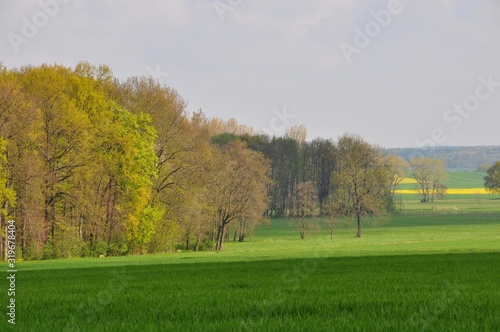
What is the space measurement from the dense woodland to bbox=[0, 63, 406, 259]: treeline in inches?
3.9

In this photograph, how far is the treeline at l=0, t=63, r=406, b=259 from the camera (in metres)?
54.6

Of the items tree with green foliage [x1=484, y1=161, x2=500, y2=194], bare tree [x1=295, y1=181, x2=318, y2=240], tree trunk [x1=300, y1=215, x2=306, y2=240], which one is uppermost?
tree with green foliage [x1=484, y1=161, x2=500, y2=194]

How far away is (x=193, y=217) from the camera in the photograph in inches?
2808

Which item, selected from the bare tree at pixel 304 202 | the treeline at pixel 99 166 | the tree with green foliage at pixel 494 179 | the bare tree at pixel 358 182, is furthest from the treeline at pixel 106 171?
the tree with green foliage at pixel 494 179

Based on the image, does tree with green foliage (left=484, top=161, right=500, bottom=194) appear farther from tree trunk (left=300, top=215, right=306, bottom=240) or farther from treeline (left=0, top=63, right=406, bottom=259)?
treeline (left=0, top=63, right=406, bottom=259)

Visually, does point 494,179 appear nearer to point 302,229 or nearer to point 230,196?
point 302,229

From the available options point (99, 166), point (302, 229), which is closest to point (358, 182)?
point (302, 229)

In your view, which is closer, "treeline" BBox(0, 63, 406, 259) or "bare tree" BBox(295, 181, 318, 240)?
"treeline" BBox(0, 63, 406, 259)

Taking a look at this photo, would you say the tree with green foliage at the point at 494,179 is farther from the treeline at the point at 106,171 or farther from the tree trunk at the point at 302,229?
the treeline at the point at 106,171

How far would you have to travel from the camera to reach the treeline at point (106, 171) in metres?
54.6

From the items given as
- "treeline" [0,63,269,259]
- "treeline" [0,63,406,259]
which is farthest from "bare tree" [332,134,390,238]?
"treeline" [0,63,269,259]

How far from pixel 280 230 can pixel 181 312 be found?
11003 cm

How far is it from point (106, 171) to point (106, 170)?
0.36 ft

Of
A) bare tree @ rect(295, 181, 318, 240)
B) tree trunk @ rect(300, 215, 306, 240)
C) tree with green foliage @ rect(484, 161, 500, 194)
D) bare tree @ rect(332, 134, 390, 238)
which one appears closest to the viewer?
bare tree @ rect(332, 134, 390, 238)
